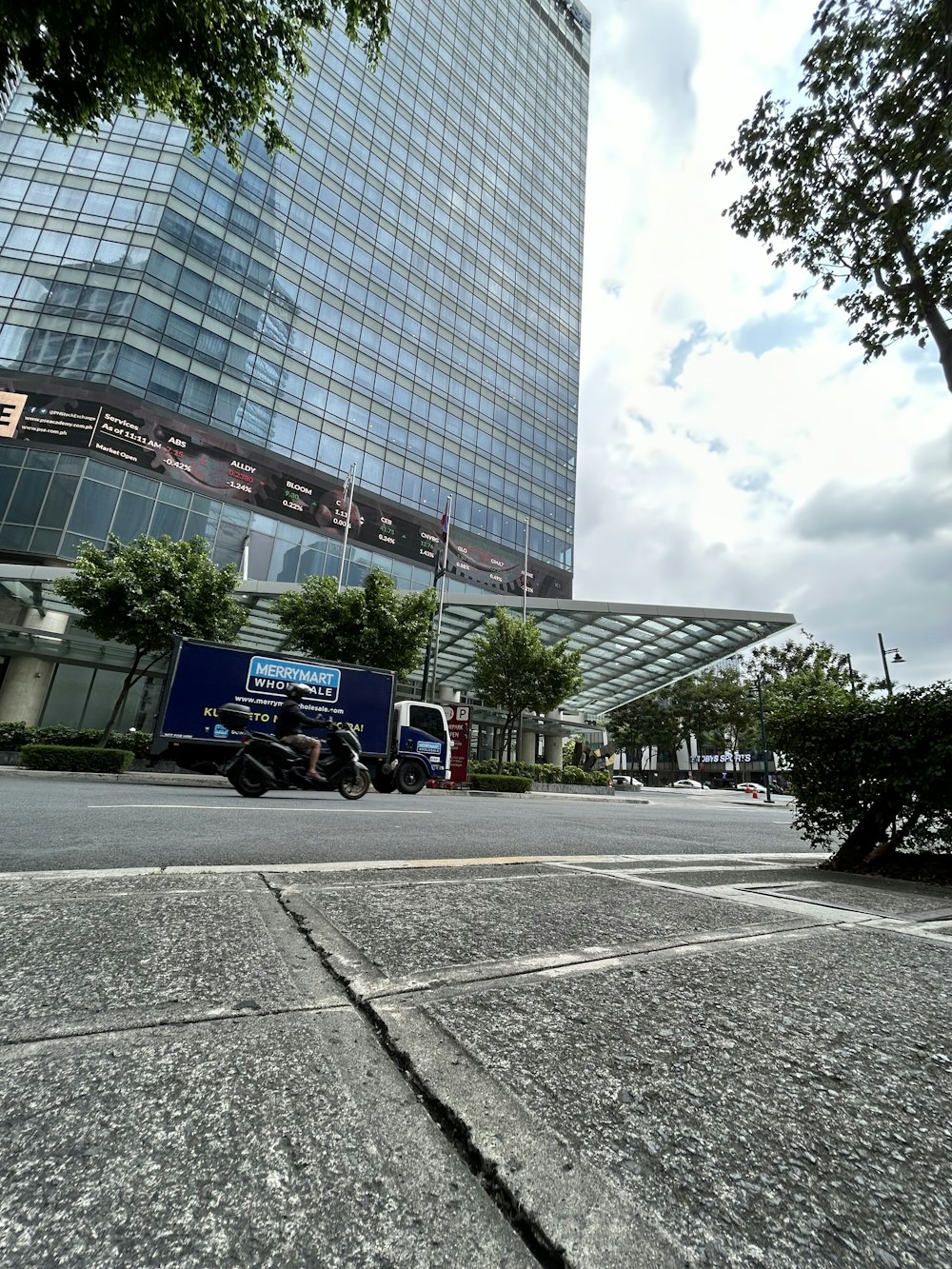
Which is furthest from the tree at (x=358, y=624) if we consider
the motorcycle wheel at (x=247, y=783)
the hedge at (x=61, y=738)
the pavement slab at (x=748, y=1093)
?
the pavement slab at (x=748, y=1093)

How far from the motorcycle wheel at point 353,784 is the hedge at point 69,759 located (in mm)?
8684

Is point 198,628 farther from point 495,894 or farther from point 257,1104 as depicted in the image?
point 257,1104

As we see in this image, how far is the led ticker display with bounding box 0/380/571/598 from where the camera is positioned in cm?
2678

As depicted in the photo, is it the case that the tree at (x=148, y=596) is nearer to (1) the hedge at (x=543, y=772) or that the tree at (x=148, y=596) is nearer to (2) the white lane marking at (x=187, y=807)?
(2) the white lane marking at (x=187, y=807)

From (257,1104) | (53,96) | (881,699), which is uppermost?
(53,96)

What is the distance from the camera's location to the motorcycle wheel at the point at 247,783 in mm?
9234

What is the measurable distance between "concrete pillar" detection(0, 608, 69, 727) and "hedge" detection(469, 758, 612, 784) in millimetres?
17436

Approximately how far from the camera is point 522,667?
25.6 meters

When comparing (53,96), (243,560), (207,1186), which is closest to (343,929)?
(207,1186)

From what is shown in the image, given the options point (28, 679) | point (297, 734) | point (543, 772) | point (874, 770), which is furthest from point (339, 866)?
point (543, 772)

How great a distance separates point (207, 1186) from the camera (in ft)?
2.53

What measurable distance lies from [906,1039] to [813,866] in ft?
13.9

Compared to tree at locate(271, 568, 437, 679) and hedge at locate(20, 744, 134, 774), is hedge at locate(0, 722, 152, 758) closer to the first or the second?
hedge at locate(20, 744, 134, 774)

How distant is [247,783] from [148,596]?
417 inches
